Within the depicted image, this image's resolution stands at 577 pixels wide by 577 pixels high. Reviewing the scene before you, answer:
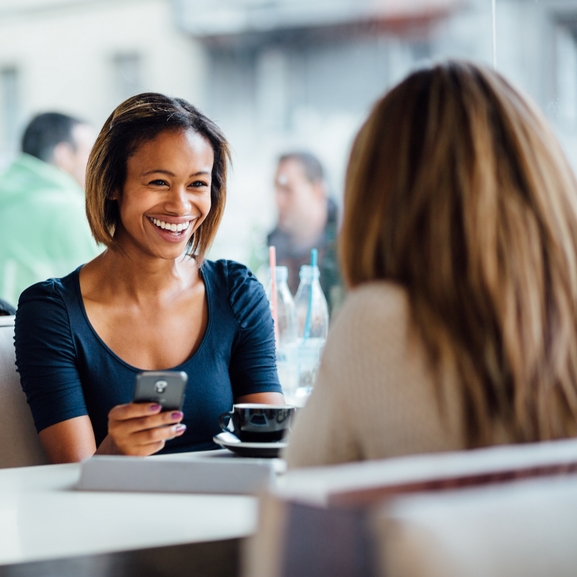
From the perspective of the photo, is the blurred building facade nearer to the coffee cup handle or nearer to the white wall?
the white wall

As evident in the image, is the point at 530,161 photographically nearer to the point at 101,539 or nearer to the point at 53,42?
the point at 101,539

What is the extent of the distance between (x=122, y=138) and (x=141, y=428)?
68 centimetres

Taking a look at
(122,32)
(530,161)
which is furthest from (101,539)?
(122,32)

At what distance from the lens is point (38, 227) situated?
10.1 ft

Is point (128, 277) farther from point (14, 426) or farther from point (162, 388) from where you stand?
point (162, 388)

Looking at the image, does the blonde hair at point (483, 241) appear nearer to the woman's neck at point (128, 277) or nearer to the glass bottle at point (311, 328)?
the woman's neck at point (128, 277)

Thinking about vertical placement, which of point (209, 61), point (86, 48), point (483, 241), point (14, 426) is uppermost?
point (86, 48)

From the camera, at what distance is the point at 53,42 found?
7.65m

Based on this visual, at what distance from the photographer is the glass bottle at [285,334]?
6.59ft

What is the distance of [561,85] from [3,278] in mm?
2097

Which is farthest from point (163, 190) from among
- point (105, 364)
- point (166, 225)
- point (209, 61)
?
point (209, 61)

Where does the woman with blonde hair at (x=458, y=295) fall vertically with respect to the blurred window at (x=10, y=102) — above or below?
below

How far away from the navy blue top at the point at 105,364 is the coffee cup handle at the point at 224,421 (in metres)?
0.27

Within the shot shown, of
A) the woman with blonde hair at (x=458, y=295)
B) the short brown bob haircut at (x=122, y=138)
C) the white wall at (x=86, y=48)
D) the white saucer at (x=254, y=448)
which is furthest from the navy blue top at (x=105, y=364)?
the white wall at (x=86, y=48)
